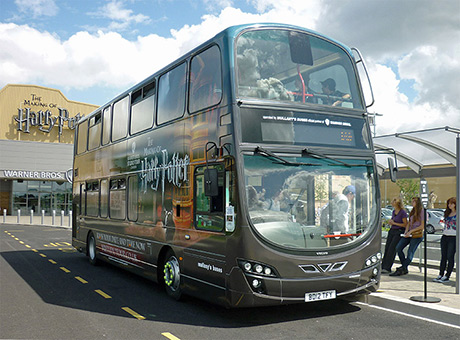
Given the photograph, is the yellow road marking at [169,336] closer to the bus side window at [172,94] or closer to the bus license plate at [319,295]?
the bus license plate at [319,295]

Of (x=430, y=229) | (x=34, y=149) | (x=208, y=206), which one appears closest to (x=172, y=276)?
(x=208, y=206)

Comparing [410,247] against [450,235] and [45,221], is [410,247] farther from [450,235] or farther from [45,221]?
[45,221]

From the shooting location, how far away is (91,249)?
13.4 metres

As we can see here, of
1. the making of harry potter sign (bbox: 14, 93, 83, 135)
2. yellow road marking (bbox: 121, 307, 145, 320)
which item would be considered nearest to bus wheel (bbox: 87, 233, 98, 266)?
yellow road marking (bbox: 121, 307, 145, 320)

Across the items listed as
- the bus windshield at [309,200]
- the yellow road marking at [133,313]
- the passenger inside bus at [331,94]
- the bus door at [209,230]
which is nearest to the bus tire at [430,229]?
the bus windshield at [309,200]

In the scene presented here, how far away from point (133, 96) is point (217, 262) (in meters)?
5.32

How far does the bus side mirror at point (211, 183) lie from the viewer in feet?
21.6

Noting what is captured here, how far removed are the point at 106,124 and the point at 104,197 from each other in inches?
73.0

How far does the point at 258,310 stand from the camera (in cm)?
746

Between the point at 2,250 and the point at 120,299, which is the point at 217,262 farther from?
the point at 2,250

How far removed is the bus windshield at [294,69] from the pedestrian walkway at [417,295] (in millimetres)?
3059

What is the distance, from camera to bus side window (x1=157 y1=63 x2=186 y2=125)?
8.46 m

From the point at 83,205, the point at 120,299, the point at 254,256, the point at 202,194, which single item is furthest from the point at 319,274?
the point at 83,205

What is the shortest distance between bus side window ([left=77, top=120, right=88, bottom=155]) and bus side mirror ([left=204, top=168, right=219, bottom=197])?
8.66 meters
